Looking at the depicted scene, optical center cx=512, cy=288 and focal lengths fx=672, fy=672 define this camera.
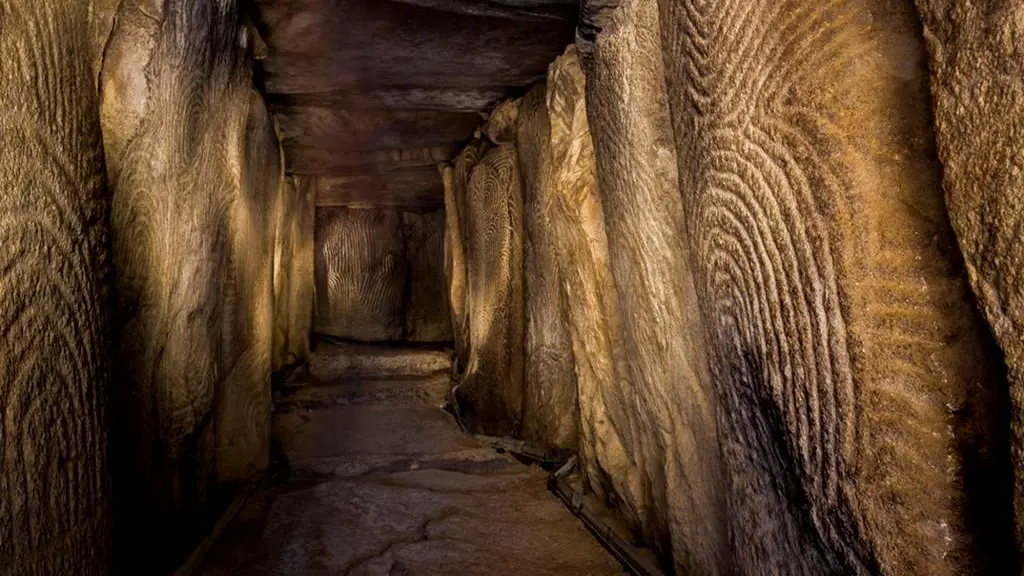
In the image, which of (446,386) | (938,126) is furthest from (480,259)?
(938,126)

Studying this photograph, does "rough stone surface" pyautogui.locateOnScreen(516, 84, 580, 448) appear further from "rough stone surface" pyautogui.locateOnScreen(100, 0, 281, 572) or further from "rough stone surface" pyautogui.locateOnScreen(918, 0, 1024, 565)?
"rough stone surface" pyautogui.locateOnScreen(918, 0, 1024, 565)

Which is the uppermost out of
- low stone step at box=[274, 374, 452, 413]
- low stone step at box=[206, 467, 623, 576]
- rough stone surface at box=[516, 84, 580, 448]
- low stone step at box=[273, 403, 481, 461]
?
rough stone surface at box=[516, 84, 580, 448]

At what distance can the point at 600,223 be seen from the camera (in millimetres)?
3139

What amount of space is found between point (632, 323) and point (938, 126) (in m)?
1.66

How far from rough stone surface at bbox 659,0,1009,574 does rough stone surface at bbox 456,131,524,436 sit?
3284mm

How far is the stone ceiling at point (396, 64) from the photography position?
3.48m

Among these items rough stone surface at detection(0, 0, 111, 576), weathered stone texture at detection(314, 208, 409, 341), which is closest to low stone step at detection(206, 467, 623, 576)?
rough stone surface at detection(0, 0, 111, 576)

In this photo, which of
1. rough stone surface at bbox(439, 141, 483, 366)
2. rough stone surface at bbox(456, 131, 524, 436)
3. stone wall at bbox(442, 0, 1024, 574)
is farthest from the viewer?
rough stone surface at bbox(439, 141, 483, 366)

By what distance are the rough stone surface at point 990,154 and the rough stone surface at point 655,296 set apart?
1124 millimetres

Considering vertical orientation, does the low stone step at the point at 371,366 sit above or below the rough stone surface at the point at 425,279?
below

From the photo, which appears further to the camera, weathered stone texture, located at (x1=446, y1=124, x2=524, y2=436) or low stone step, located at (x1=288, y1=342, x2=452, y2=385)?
low stone step, located at (x1=288, y1=342, x2=452, y2=385)

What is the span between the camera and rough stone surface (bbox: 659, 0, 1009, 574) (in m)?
1.16

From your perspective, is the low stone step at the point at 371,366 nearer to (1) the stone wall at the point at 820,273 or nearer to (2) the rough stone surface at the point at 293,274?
(2) the rough stone surface at the point at 293,274

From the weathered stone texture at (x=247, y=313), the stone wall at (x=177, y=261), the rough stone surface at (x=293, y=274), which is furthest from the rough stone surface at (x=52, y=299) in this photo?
the rough stone surface at (x=293, y=274)
